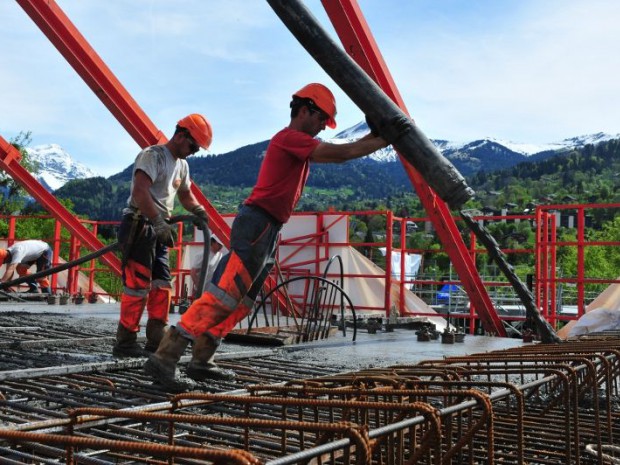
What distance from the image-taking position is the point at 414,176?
29.6 feet

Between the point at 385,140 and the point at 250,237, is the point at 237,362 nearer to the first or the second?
the point at 250,237

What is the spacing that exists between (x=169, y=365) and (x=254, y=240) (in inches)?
35.1

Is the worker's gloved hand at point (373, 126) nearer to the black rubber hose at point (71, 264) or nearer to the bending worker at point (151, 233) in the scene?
the bending worker at point (151, 233)

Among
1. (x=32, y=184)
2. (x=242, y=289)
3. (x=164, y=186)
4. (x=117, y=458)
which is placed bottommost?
(x=117, y=458)

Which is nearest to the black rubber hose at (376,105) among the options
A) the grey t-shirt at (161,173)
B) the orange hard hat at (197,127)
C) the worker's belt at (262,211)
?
the worker's belt at (262,211)

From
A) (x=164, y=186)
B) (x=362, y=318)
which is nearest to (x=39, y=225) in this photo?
(x=362, y=318)

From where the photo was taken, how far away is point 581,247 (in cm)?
927

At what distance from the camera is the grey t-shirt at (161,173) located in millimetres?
5293

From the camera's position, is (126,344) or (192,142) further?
(192,142)

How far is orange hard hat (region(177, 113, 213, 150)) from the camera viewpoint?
5.38m

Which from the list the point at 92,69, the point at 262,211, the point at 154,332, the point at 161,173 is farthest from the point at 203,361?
the point at 92,69

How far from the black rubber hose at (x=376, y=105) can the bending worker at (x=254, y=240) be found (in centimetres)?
43

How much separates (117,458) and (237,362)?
2.89 metres

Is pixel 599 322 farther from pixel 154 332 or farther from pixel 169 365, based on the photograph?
pixel 169 365
